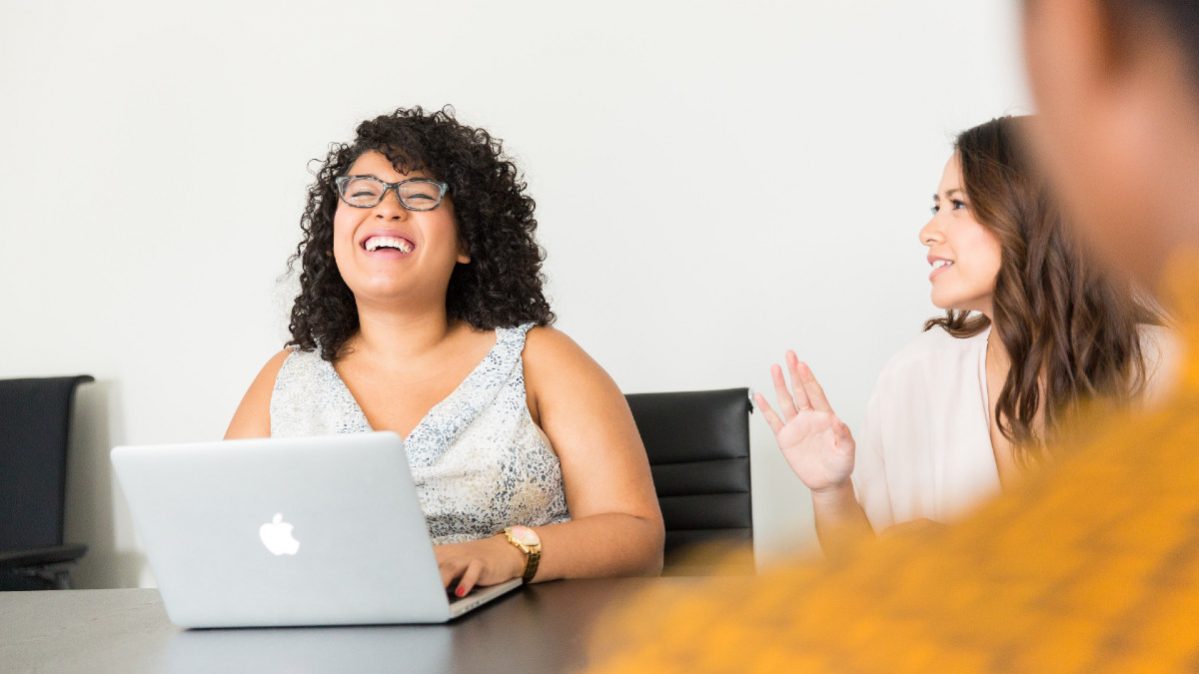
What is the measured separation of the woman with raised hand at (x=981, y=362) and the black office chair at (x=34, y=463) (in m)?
2.25

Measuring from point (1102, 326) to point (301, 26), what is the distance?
2442 millimetres

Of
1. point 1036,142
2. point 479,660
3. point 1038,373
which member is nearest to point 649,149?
point 1038,373

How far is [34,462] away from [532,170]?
1.60m

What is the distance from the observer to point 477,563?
1.44 metres

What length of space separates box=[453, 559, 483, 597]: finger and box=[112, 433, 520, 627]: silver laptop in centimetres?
2

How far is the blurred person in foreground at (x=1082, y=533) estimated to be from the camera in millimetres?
124

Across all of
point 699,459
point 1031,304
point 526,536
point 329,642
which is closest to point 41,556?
point 699,459

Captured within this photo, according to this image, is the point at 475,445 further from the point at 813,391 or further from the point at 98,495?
the point at 98,495

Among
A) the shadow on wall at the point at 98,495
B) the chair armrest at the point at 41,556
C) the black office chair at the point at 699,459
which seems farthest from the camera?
the shadow on wall at the point at 98,495

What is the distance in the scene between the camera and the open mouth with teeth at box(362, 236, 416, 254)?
2059 mm

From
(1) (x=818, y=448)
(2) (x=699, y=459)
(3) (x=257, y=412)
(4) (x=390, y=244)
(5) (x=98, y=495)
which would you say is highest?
(4) (x=390, y=244)

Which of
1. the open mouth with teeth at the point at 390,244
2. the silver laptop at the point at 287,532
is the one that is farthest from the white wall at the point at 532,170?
the silver laptop at the point at 287,532

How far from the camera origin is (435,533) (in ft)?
6.22

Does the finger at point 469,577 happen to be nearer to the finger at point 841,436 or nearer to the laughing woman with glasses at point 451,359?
the laughing woman with glasses at point 451,359
